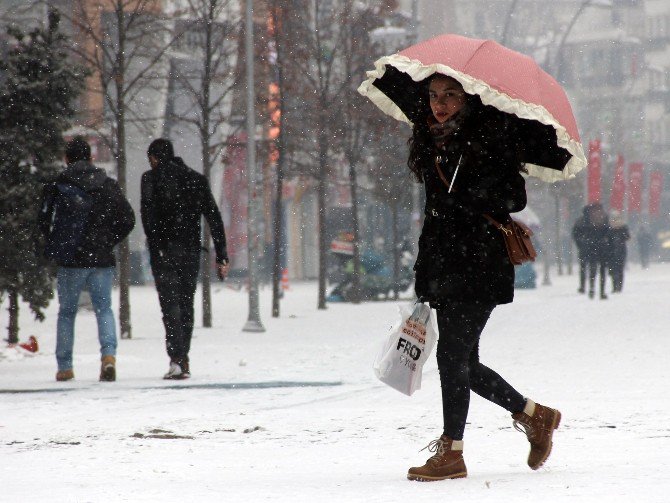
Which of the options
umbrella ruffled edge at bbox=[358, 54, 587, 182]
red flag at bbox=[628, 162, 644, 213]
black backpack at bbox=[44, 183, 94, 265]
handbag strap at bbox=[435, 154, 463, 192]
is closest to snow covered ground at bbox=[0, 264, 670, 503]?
black backpack at bbox=[44, 183, 94, 265]

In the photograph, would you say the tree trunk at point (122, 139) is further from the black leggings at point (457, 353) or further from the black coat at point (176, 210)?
the black leggings at point (457, 353)

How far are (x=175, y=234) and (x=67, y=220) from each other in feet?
2.78

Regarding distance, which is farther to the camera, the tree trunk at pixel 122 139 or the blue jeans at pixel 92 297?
the tree trunk at pixel 122 139

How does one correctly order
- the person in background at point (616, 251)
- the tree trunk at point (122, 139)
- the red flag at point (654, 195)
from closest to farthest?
the tree trunk at point (122, 139) → the person in background at point (616, 251) → the red flag at point (654, 195)

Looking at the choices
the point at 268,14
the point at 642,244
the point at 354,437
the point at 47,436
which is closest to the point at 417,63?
the point at 354,437

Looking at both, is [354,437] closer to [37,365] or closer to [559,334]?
[37,365]

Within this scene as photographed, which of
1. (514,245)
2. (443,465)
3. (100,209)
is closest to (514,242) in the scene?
(514,245)

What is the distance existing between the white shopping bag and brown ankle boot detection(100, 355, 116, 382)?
4.75m

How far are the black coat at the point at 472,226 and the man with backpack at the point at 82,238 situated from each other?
516cm

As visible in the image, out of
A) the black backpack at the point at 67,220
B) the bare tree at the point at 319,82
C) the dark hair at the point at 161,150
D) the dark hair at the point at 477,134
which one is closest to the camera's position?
the dark hair at the point at 477,134

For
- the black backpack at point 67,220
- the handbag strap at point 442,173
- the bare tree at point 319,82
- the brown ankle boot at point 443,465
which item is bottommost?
the brown ankle boot at point 443,465

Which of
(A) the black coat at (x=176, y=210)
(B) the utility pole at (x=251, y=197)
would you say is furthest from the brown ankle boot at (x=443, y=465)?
(B) the utility pole at (x=251, y=197)

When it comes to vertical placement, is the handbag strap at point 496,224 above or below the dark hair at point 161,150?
below

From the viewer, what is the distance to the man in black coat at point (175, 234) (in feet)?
33.5
